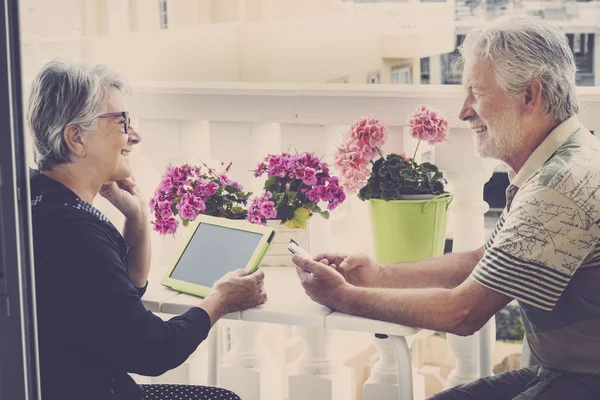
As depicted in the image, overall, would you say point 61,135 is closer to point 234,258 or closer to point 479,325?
point 234,258

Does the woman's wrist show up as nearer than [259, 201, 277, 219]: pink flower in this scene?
Yes

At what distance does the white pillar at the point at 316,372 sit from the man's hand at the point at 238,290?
63 centimetres

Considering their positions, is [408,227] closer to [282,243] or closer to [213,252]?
[282,243]

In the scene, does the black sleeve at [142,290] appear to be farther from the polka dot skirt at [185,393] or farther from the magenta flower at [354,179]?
the magenta flower at [354,179]

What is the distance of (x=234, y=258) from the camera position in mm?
2119

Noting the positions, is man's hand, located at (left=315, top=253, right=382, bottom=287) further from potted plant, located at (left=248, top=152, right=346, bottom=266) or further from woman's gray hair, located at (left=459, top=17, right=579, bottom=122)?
woman's gray hair, located at (left=459, top=17, right=579, bottom=122)

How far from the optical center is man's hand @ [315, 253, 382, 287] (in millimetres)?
2143

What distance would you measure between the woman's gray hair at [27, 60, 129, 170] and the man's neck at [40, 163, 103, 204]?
13 mm

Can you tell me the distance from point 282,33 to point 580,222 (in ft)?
42.4

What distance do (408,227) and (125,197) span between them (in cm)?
71

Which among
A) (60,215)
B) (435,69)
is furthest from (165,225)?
(435,69)

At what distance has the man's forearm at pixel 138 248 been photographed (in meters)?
2.18

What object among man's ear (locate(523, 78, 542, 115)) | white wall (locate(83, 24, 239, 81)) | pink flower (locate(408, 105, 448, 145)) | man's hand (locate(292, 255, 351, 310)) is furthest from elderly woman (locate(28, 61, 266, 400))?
white wall (locate(83, 24, 239, 81))

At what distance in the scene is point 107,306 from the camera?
1.73m
